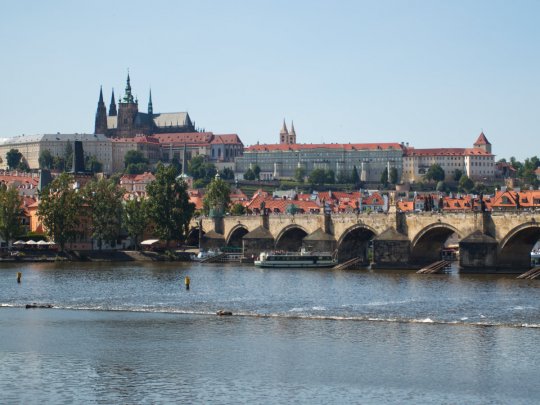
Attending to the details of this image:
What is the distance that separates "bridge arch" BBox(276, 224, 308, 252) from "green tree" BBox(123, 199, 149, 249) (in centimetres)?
1543

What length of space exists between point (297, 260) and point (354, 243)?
5.80 m

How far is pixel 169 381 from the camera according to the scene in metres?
38.7

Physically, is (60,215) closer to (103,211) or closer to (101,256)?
(101,256)

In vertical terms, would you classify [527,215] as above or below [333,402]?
above

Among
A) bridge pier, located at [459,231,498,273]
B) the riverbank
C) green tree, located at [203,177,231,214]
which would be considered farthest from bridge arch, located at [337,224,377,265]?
green tree, located at [203,177,231,214]

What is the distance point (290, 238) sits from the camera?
10831cm

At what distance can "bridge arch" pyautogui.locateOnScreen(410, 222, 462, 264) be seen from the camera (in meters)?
87.2

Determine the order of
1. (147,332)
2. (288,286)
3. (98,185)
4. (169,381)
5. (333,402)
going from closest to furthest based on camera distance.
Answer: (333,402) → (169,381) → (147,332) → (288,286) → (98,185)

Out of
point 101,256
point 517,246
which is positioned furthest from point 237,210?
point 517,246

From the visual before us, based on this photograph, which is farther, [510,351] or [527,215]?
[527,215]

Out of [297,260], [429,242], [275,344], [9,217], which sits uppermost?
[9,217]

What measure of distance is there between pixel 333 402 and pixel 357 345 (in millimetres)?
10104

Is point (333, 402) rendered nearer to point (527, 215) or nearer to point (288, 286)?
point (288, 286)

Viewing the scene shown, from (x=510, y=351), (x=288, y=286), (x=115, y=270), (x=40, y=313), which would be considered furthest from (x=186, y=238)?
(x=510, y=351)
